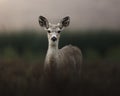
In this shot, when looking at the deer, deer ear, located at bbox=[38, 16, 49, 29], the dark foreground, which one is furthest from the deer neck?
the dark foreground

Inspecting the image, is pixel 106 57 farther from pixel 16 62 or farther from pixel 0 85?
pixel 0 85

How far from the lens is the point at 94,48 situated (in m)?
3.98

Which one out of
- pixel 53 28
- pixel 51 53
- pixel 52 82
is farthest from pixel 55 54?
pixel 52 82

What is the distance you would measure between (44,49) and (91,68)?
679 millimetres

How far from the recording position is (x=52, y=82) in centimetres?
305

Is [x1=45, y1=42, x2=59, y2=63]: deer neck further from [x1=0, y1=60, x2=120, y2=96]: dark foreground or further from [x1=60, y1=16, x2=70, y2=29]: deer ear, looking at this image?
[x1=0, y1=60, x2=120, y2=96]: dark foreground

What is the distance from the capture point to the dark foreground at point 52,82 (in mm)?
2879

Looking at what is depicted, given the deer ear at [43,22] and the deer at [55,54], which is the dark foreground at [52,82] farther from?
the deer ear at [43,22]

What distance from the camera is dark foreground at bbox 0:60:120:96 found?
9.45ft

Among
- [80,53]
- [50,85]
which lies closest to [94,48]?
[80,53]

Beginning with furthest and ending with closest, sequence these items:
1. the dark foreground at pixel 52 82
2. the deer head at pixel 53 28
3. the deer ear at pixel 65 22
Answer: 1. the deer ear at pixel 65 22
2. the deer head at pixel 53 28
3. the dark foreground at pixel 52 82

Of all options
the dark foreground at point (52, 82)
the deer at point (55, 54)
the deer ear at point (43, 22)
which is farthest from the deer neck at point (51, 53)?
the dark foreground at point (52, 82)

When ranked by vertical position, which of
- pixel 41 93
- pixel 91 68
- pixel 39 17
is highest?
pixel 39 17

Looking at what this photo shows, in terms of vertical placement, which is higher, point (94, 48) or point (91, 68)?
point (94, 48)
